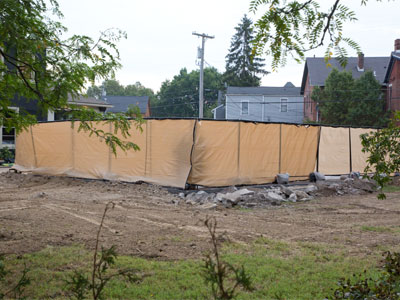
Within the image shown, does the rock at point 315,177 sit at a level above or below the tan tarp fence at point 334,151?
below

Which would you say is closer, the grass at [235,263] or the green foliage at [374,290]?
the green foliage at [374,290]

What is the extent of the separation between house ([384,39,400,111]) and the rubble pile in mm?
16298

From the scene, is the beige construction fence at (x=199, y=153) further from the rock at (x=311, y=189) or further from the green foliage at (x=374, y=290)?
the green foliage at (x=374, y=290)

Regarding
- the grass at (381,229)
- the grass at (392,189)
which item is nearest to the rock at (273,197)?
the grass at (381,229)

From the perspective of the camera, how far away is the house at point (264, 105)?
3834 cm

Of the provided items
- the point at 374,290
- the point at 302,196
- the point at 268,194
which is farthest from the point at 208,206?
the point at 374,290

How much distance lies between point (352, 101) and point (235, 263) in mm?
25930

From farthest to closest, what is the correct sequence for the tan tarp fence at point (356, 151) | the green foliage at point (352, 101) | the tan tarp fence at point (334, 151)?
1. the green foliage at point (352, 101)
2. the tan tarp fence at point (356, 151)
3. the tan tarp fence at point (334, 151)

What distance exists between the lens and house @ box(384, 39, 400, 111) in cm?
2642

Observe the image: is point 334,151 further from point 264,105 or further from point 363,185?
point 264,105

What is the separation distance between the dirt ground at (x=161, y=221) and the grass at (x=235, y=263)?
0.40 meters

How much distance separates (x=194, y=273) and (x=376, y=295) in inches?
78.2

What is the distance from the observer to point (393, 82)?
2745cm

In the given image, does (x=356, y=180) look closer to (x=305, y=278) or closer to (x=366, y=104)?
(x=305, y=278)
